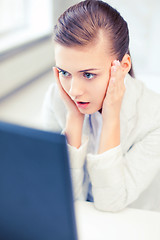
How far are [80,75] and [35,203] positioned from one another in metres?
0.44

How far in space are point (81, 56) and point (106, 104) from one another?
17 centimetres

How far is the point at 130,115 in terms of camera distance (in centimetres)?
88

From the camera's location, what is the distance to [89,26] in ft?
2.38

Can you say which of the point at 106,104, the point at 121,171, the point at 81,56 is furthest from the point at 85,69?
the point at 121,171

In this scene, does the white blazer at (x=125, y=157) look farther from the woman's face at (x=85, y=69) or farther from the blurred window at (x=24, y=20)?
the blurred window at (x=24, y=20)

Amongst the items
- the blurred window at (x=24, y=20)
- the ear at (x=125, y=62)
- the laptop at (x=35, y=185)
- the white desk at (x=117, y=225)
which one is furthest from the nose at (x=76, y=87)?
the blurred window at (x=24, y=20)

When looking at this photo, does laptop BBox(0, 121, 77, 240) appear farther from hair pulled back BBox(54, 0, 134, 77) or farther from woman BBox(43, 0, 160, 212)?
hair pulled back BBox(54, 0, 134, 77)

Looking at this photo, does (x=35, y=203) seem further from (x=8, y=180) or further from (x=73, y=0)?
(x=73, y=0)

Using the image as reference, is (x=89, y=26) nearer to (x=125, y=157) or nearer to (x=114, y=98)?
(x=114, y=98)

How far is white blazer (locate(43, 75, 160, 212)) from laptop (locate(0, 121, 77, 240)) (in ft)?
1.09

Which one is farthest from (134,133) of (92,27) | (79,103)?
(92,27)

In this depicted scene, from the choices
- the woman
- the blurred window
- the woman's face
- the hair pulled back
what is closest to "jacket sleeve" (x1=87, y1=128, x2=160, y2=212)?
the woman

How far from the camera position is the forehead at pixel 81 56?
0.70 m

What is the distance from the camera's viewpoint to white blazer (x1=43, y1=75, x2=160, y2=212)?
75 centimetres
